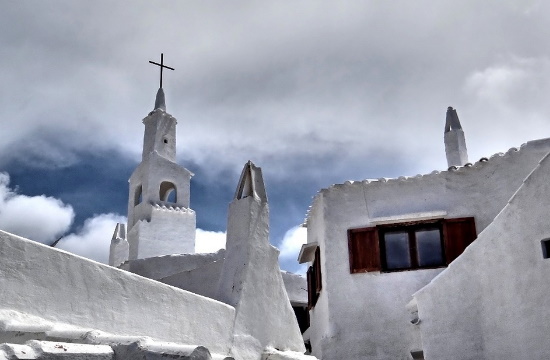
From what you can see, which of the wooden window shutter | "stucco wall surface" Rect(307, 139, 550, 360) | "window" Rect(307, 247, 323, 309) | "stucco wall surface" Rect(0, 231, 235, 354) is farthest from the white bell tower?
"stucco wall surface" Rect(0, 231, 235, 354)

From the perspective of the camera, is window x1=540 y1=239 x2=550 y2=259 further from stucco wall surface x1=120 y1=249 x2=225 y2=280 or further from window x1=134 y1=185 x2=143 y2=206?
window x1=134 y1=185 x2=143 y2=206

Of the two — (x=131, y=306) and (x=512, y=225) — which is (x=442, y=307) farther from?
(x=131, y=306)

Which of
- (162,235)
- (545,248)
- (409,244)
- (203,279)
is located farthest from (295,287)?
(545,248)

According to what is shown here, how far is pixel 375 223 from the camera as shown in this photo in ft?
50.4

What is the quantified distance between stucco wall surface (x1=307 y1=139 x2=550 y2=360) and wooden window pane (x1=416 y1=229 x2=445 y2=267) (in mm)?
295

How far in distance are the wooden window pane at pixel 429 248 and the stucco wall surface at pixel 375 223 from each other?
0.29 meters

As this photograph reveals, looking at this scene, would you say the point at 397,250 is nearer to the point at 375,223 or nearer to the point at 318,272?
the point at 375,223

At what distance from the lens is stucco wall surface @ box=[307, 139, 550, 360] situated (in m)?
14.4

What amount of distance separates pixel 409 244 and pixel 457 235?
1.18 metres

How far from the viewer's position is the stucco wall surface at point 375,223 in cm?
1439

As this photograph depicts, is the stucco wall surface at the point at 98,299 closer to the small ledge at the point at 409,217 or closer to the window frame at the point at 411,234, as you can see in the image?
the window frame at the point at 411,234

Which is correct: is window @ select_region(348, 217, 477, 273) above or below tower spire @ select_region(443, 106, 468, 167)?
below

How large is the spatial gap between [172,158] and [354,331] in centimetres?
1166

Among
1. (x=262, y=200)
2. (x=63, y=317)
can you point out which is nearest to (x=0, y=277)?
(x=63, y=317)
